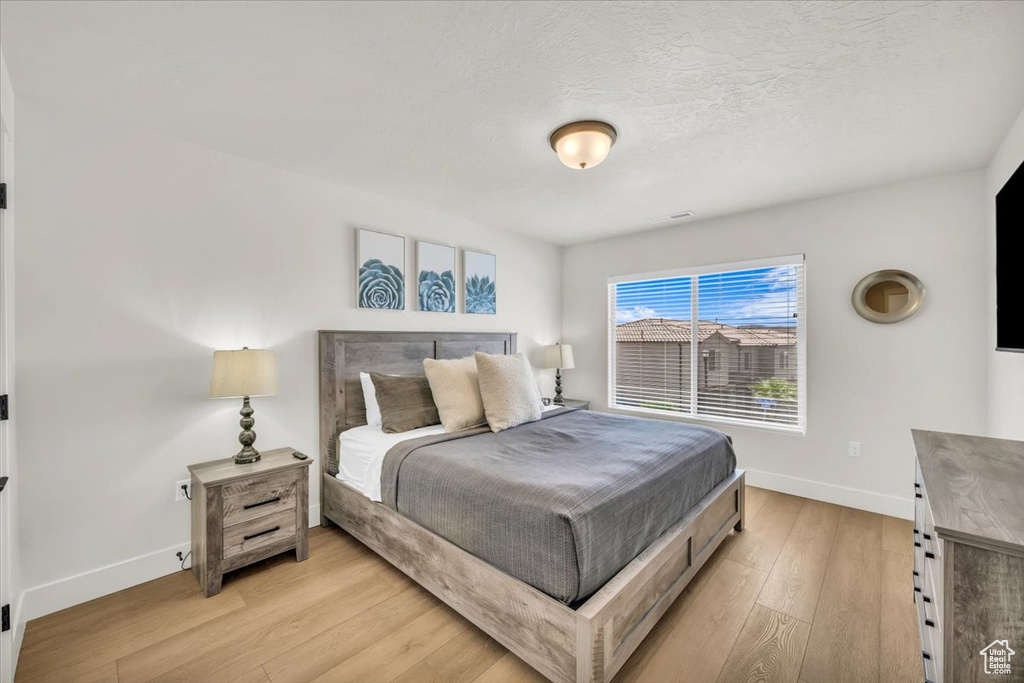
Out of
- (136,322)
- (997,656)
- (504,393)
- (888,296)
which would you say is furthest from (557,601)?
(888,296)

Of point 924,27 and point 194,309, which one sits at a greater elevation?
point 924,27

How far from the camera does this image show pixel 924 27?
1.52 meters

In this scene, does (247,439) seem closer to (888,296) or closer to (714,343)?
(714,343)

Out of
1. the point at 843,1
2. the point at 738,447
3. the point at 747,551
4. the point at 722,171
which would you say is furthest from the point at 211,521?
the point at 738,447

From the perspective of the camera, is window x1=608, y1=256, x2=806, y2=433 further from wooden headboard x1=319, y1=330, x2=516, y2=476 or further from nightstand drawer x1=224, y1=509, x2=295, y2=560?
nightstand drawer x1=224, y1=509, x2=295, y2=560

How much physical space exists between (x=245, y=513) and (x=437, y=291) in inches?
84.5

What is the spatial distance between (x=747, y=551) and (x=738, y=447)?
1.44m

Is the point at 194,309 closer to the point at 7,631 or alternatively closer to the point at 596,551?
the point at 7,631

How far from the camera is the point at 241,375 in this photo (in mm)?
2277

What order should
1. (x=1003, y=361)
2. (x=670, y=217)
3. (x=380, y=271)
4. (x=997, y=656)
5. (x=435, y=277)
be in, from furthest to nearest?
(x=670, y=217) → (x=435, y=277) → (x=380, y=271) → (x=1003, y=361) → (x=997, y=656)

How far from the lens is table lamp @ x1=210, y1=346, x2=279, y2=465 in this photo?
7.38 feet

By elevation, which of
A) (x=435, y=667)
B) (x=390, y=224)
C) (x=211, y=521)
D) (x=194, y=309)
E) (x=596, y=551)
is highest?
(x=390, y=224)

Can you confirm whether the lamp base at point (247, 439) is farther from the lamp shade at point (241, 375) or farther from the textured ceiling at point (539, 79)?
the textured ceiling at point (539, 79)

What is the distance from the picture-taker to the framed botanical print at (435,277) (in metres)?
3.59
